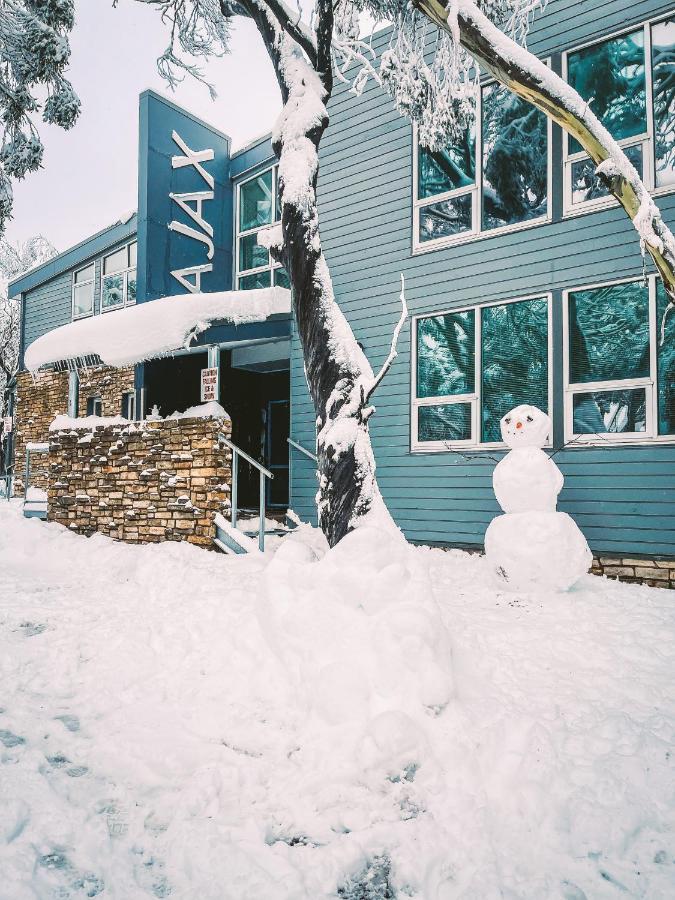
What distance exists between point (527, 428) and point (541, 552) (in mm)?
1306

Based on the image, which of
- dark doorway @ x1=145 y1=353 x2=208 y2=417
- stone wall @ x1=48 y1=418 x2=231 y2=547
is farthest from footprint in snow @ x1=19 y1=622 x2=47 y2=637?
dark doorway @ x1=145 y1=353 x2=208 y2=417

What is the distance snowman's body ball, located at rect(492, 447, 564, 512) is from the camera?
561cm

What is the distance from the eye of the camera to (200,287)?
10594 millimetres

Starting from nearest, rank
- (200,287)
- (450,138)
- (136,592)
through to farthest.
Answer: (136,592) < (450,138) < (200,287)

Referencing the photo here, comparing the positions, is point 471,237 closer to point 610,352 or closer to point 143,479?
point 610,352

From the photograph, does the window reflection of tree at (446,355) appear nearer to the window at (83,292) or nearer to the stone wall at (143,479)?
the stone wall at (143,479)

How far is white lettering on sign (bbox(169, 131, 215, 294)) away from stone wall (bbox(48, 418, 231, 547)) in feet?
10.9

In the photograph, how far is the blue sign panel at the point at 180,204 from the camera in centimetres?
991

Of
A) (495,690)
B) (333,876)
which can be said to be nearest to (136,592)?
(495,690)

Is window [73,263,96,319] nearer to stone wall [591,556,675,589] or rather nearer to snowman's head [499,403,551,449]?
snowman's head [499,403,551,449]

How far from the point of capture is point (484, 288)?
762cm

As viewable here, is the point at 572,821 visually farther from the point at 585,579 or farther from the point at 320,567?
the point at 585,579

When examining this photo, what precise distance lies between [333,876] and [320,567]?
1813 mm

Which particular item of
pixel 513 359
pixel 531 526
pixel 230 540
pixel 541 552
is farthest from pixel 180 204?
pixel 541 552
